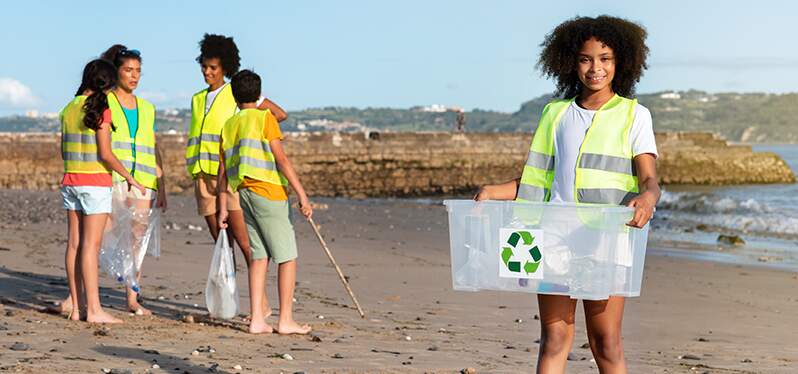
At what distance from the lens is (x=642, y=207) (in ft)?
11.7

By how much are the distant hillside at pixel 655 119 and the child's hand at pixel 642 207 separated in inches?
2108

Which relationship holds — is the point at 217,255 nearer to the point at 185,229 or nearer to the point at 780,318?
the point at 780,318

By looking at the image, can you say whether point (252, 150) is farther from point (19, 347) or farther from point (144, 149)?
point (19, 347)

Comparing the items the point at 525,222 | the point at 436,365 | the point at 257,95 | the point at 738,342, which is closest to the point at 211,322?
the point at 257,95

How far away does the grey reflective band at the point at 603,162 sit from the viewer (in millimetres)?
3750

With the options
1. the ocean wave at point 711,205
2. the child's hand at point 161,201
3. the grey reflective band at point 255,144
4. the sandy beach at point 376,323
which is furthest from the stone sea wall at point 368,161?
the grey reflective band at point 255,144

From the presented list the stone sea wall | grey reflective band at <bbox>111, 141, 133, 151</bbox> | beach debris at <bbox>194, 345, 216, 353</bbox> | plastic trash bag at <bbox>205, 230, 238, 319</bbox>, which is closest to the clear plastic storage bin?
beach debris at <bbox>194, 345, 216, 353</bbox>

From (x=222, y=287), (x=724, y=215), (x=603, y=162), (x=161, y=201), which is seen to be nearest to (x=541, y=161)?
(x=603, y=162)

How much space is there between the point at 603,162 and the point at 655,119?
422 ft

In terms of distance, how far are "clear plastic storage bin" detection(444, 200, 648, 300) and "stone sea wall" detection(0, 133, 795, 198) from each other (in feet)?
91.2

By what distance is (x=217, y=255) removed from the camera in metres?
6.83

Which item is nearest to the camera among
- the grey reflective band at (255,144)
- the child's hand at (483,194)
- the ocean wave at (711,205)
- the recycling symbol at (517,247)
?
the recycling symbol at (517,247)

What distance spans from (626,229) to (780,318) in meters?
5.19

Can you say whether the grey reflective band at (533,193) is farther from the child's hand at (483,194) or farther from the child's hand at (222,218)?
the child's hand at (222,218)
